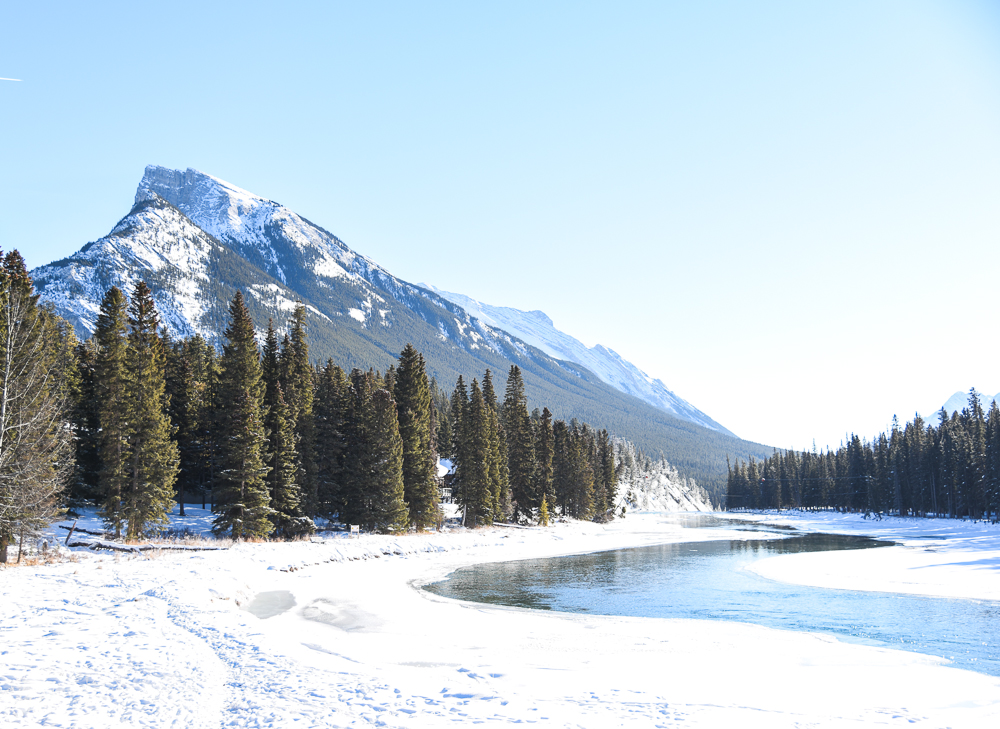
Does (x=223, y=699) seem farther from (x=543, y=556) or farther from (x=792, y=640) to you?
(x=543, y=556)

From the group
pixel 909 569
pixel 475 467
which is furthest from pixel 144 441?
pixel 909 569

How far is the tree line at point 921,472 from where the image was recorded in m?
97.6

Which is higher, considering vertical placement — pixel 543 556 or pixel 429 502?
pixel 429 502

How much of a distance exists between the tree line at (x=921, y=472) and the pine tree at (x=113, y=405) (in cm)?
11047

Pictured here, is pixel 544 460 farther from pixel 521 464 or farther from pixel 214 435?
pixel 214 435

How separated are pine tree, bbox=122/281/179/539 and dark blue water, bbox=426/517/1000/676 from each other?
21.4 metres

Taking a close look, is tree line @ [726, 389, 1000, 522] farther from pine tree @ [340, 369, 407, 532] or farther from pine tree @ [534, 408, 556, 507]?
pine tree @ [340, 369, 407, 532]

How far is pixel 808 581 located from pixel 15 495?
4234 centimetres

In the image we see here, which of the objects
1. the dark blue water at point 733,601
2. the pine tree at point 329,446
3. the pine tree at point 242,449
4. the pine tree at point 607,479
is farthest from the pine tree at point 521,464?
the pine tree at point 242,449

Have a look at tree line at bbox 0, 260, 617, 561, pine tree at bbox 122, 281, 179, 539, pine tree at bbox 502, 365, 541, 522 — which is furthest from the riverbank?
pine tree at bbox 122, 281, 179, 539

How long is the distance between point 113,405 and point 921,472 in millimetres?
132973

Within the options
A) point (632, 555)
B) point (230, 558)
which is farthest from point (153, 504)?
point (632, 555)

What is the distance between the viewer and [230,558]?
34.1m

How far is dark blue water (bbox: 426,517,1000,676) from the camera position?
21172 millimetres
